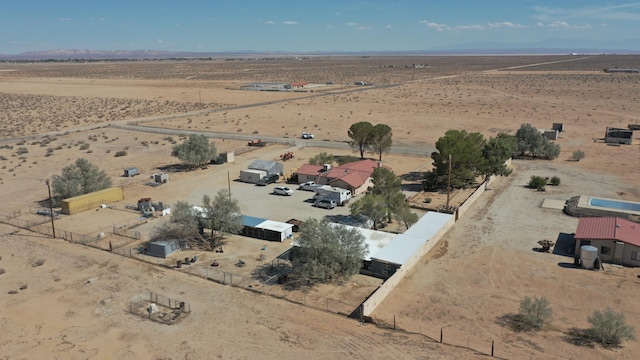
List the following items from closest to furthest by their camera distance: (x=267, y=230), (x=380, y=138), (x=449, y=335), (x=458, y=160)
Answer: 1. (x=449, y=335)
2. (x=267, y=230)
3. (x=458, y=160)
4. (x=380, y=138)

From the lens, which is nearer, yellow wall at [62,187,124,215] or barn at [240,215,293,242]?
barn at [240,215,293,242]

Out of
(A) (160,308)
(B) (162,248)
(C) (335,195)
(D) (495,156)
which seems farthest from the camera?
(D) (495,156)

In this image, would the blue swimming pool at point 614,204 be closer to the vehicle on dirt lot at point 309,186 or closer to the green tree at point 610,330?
the green tree at point 610,330

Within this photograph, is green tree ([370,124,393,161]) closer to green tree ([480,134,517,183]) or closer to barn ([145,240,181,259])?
green tree ([480,134,517,183])

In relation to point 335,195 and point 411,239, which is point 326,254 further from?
point 335,195

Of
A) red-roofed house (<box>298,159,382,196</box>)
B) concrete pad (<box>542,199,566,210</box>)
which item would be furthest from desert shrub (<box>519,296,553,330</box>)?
red-roofed house (<box>298,159,382,196</box>)

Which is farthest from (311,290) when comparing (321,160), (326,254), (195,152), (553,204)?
(195,152)

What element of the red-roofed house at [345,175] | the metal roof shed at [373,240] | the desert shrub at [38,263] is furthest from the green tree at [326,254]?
the red-roofed house at [345,175]
